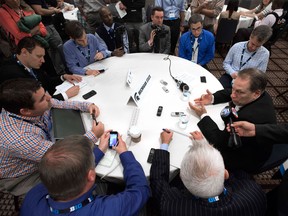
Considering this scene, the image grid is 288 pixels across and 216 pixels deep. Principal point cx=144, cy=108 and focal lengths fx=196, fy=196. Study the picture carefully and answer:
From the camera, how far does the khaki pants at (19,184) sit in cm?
144

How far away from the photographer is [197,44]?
2830 mm

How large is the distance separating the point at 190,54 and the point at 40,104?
225cm

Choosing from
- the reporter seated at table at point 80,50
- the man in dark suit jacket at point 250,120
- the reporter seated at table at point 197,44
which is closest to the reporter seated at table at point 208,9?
the reporter seated at table at point 197,44

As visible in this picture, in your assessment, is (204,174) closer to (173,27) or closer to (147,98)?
(147,98)

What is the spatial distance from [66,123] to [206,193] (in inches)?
47.4

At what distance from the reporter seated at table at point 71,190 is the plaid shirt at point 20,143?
0.30 meters

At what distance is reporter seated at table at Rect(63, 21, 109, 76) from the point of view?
7.57 ft

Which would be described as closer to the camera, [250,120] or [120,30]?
[250,120]

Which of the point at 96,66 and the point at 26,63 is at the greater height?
the point at 26,63

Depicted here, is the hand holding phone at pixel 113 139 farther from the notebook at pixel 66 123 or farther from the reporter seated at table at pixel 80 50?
the reporter seated at table at pixel 80 50

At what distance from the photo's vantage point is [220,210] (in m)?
1.01

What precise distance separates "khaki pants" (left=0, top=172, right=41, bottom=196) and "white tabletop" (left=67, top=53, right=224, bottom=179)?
1.88 feet

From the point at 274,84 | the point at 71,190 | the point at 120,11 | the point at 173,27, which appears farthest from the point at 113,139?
the point at 274,84

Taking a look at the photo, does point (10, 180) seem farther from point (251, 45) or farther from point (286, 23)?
point (286, 23)
